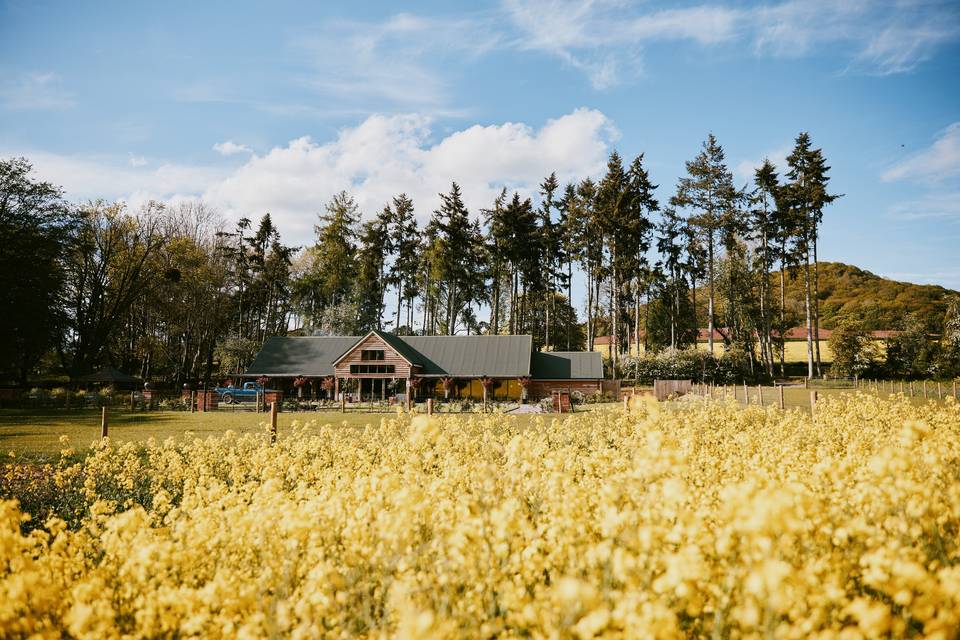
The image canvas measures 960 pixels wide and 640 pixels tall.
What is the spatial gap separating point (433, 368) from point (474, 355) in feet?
10.7

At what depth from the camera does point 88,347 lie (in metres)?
38.0

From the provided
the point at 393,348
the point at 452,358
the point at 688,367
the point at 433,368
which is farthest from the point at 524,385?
the point at 688,367

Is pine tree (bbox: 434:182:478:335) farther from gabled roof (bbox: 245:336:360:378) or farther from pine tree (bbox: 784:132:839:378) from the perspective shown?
pine tree (bbox: 784:132:839:378)

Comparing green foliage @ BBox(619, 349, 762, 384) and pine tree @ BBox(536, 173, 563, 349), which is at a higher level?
pine tree @ BBox(536, 173, 563, 349)

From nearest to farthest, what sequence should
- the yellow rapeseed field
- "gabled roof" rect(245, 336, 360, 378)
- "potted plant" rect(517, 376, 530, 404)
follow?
the yellow rapeseed field, "potted plant" rect(517, 376, 530, 404), "gabled roof" rect(245, 336, 360, 378)

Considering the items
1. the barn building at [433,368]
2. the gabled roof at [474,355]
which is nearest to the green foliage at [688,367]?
the barn building at [433,368]

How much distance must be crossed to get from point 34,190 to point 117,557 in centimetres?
4202

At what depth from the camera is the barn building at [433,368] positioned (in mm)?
35281

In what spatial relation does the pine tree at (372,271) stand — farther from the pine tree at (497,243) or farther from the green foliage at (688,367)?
the green foliage at (688,367)

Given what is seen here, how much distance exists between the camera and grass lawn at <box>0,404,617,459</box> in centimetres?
1405

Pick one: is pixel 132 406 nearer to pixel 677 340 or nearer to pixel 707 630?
pixel 707 630

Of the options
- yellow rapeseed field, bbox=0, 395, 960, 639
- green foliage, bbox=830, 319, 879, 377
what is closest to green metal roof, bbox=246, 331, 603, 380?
green foliage, bbox=830, 319, 879, 377

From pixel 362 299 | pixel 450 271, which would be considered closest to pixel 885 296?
pixel 450 271

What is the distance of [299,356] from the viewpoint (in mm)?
38406
